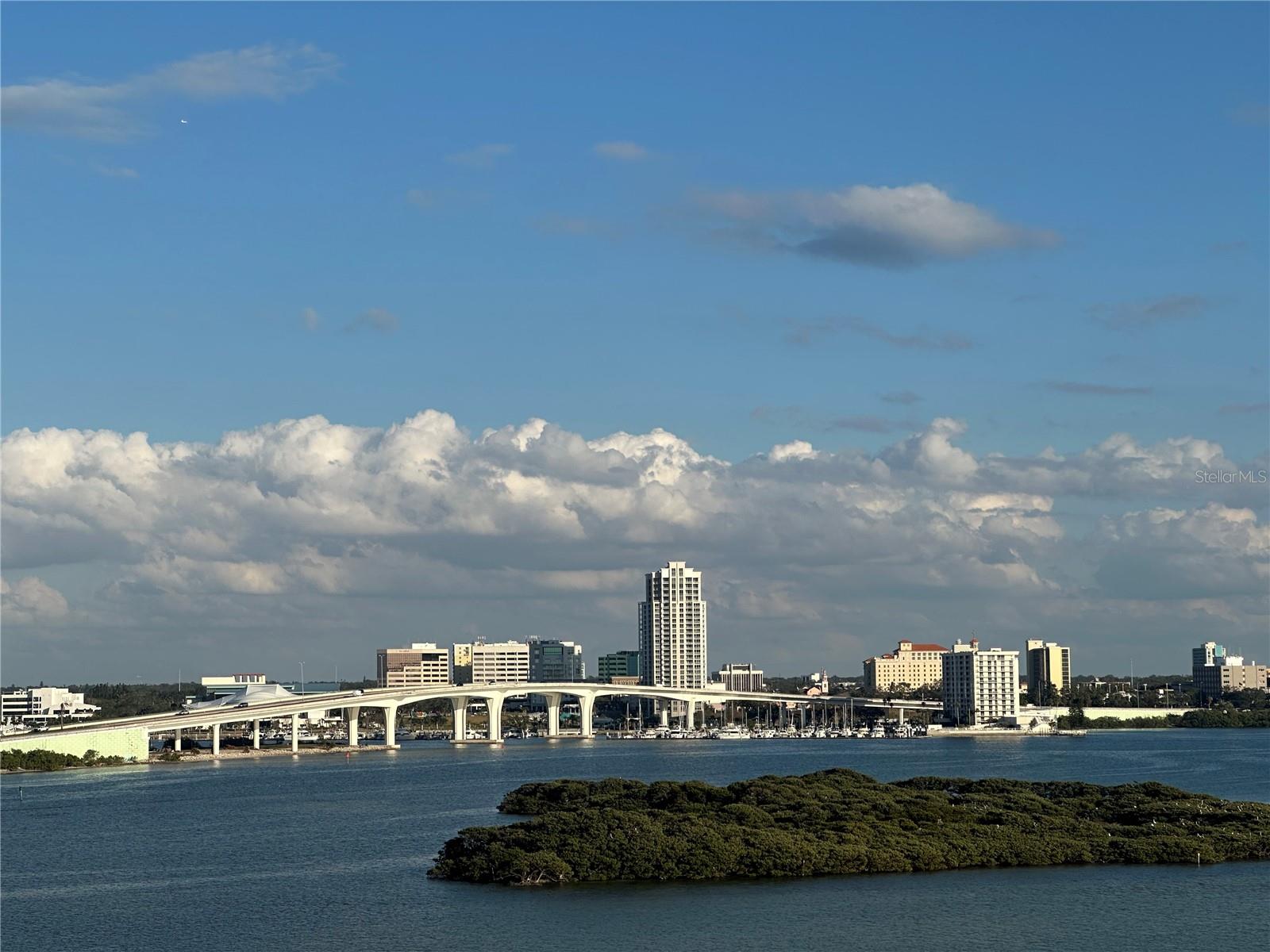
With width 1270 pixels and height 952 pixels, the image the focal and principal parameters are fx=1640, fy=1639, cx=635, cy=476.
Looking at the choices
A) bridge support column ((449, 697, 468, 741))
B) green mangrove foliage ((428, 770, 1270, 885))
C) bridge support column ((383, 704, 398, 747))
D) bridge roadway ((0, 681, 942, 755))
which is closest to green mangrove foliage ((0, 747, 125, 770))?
→ bridge roadway ((0, 681, 942, 755))

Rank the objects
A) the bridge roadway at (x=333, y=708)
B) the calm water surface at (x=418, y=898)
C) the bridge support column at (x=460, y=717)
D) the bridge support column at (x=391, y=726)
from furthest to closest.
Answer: the bridge support column at (x=460, y=717), the bridge support column at (x=391, y=726), the bridge roadway at (x=333, y=708), the calm water surface at (x=418, y=898)

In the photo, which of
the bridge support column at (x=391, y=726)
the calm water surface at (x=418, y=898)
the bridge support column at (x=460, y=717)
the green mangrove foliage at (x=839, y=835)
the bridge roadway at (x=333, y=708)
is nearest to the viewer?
the calm water surface at (x=418, y=898)

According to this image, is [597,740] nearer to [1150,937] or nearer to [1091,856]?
[1091,856]

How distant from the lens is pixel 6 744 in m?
124

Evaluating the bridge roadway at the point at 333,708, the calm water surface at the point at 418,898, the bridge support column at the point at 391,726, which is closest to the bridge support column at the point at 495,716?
the bridge roadway at the point at 333,708

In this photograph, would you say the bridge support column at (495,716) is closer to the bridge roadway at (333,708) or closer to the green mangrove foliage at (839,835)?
the bridge roadway at (333,708)

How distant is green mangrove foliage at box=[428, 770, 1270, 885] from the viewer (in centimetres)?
5594

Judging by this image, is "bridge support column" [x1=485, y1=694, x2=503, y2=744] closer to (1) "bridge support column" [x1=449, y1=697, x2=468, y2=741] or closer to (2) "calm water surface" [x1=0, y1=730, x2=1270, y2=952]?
(1) "bridge support column" [x1=449, y1=697, x2=468, y2=741]

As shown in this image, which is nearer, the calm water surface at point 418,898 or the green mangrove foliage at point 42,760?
the calm water surface at point 418,898

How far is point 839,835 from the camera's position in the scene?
59.1 meters

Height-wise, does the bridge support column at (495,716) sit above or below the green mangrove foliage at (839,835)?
below

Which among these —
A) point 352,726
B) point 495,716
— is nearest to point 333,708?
point 352,726

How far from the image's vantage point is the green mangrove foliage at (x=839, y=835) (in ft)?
184

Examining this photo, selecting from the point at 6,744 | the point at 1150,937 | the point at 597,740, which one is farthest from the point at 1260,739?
the point at 1150,937
